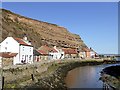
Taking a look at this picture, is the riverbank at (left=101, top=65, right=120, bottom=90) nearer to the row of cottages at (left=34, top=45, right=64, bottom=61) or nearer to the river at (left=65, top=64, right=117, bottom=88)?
the river at (left=65, top=64, right=117, bottom=88)

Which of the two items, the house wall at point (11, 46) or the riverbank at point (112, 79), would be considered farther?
the house wall at point (11, 46)

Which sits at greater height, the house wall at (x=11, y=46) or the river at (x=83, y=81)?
the house wall at (x=11, y=46)

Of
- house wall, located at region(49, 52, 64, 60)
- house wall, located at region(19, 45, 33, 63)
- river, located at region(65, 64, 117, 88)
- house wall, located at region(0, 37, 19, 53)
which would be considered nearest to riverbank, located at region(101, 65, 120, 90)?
river, located at region(65, 64, 117, 88)

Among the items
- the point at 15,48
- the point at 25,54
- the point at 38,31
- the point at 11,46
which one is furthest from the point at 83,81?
the point at 38,31

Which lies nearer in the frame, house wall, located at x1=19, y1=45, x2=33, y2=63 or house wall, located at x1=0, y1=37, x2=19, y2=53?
house wall, located at x1=0, y1=37, x2=19, y2=53

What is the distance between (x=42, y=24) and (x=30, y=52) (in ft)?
324

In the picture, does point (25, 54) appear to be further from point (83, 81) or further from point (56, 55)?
point (56, 55)

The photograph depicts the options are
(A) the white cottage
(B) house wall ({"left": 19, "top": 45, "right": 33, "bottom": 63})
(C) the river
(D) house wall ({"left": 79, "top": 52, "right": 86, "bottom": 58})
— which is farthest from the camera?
(D) house wall ({"left": 79, "top": 52, "right": 86, "bottom": 58})

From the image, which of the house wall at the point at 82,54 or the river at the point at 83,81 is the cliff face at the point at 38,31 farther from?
the river at the point at 83,81

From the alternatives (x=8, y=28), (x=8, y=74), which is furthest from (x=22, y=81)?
(x=8, y=28)

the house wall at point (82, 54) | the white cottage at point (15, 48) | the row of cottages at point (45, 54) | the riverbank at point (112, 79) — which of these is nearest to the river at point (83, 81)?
the riverbank at point (112, 79)

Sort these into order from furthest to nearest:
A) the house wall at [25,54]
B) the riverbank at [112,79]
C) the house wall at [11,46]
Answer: the house wall at [25,54], the house wall at [11,46], the riverbank at [112,79]

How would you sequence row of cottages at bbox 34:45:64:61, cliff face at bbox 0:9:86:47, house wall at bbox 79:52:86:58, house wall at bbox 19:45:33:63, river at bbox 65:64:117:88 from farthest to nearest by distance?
house wall at bbox 79:52:86:58 < cliff face at bbox 0:9:86:47 < row of cottages at bbox 34:45:64:61 < house wall at bbox 19:45:33:63 < river at bbox 65:64:117:88

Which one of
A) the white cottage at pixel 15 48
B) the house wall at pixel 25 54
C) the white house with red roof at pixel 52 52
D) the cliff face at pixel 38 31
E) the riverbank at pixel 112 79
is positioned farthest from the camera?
the cliff face at pixel 38 31
